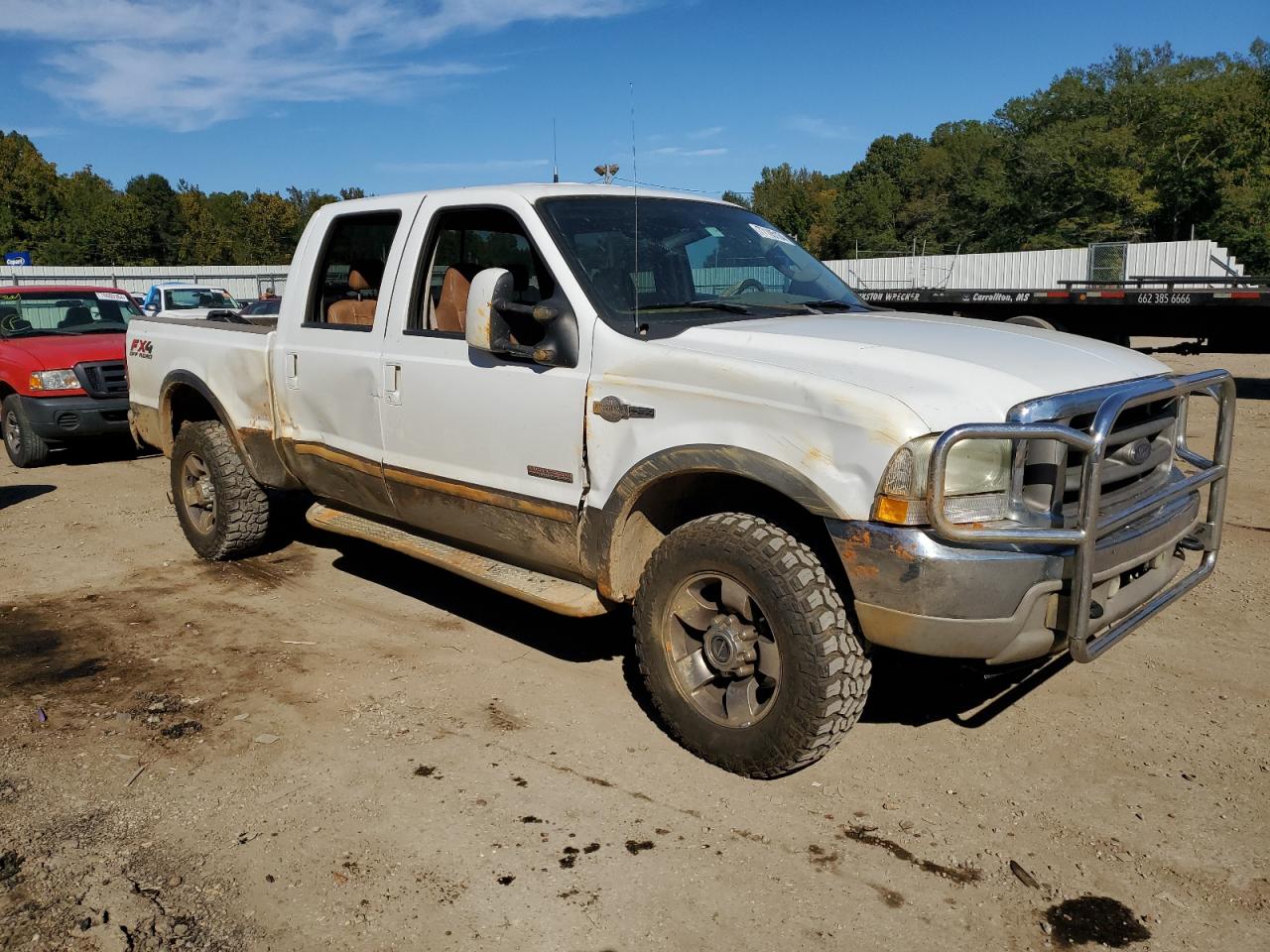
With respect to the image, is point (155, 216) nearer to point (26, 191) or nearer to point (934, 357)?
point (26, 191)

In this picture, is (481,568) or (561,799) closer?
(561,799)

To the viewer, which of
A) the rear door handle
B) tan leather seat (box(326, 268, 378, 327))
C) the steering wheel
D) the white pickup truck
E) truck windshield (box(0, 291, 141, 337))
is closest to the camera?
the white pickup truck

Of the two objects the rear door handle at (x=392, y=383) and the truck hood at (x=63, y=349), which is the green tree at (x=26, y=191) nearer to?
the truck hood at (x=63, y=349)

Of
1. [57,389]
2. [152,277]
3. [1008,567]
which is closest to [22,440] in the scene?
[57,389]

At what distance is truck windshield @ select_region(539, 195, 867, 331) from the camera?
414 centimetres

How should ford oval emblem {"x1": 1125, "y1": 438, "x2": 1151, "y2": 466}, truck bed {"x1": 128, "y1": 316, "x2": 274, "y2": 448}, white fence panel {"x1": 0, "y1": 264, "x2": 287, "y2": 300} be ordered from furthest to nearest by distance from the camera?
white fence panel {"x1": 0, "y1": 264, "x2": 287, "y2": 300}
truck bed {"x1": 128, "y1": 316, "x2": 274, "y2": 448}
ford oval emblem {"x1": 1125, "y1": 438, "x2": 1151, "y2": 466}

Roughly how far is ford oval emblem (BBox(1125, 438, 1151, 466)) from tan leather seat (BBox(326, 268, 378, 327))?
341 cm

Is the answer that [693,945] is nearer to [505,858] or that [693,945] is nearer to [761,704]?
[505,858]

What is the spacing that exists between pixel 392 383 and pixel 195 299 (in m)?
24.2

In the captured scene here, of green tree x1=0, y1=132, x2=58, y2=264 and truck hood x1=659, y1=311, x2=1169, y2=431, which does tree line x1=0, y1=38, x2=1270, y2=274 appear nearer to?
green tree x1=0, y1=132, x2=58, y2=264

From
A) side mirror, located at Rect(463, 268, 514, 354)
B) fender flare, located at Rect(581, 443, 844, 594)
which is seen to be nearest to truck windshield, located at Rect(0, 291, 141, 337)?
side mirror, located at Rect(463, 268, 514, 354)

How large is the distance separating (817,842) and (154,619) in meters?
3.78

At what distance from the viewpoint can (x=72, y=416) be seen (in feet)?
31.7

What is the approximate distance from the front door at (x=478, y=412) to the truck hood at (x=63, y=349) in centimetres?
641
